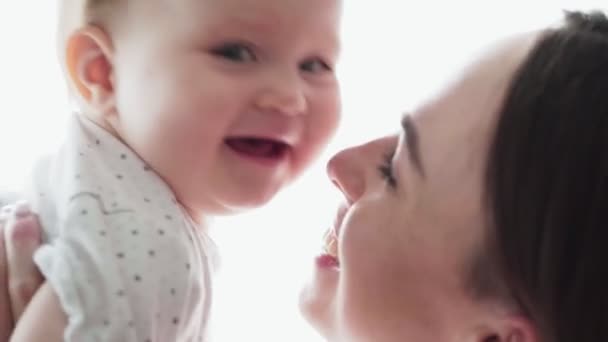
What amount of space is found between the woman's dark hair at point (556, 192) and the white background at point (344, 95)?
1.39ft

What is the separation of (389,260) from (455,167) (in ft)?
0.36

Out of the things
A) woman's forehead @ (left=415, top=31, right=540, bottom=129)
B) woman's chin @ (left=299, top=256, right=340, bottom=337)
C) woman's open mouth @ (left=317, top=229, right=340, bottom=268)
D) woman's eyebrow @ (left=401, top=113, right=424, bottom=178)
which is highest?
woman's forehead @ (left=415, top=31, right=540, bottom=129)

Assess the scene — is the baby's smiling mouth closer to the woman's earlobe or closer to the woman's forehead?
the woman's forehead

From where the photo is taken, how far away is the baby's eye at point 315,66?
939 millimetres

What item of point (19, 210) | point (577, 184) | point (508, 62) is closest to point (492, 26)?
point (508, 62)

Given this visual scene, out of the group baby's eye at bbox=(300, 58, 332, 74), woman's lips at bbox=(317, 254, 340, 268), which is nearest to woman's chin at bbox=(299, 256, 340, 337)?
woman's lips at bbox=(317, 254, 340, 268)

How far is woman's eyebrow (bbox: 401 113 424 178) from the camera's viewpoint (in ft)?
2.68

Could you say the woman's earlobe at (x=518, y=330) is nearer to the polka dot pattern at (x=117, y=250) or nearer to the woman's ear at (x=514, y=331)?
the woman's ear at (x=514, y=331)

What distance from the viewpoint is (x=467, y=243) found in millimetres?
771

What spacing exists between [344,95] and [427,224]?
42 centimetres

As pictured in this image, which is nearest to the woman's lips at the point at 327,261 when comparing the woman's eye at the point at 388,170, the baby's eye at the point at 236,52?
the woman's eye at the point at 388,170

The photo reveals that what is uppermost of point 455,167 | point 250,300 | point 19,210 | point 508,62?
point 508,62

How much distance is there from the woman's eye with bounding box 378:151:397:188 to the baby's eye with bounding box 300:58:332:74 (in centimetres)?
14

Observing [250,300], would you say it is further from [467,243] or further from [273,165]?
[467,243]
